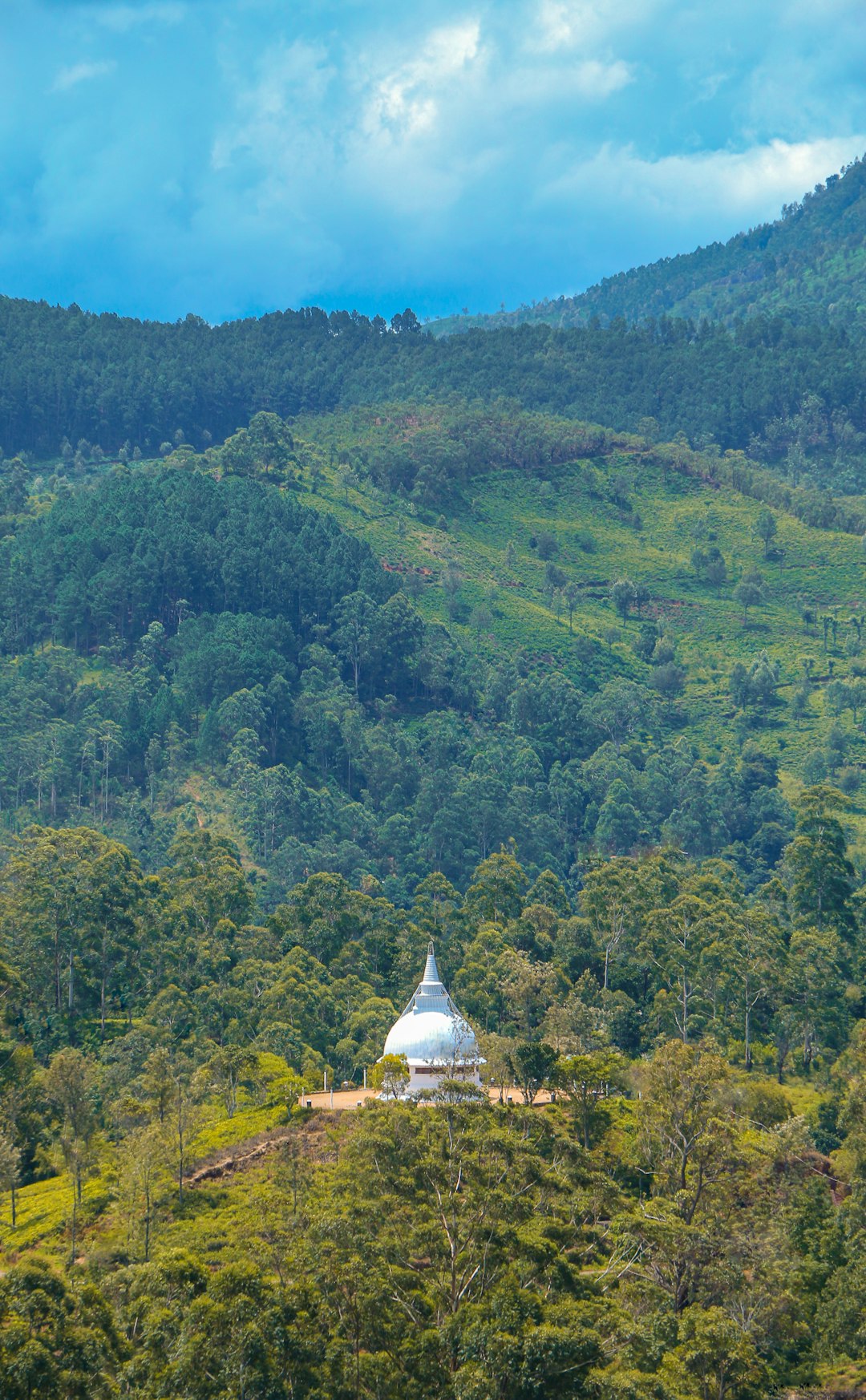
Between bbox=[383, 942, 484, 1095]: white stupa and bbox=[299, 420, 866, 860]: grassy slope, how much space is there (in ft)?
247

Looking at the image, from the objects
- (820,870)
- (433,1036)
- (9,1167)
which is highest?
(820,870)

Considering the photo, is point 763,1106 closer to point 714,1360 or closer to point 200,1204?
point 714,1360

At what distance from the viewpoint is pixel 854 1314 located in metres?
55.6

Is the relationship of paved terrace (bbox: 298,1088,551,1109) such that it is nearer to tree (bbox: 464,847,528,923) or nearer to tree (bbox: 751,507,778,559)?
tree (bbox: 464,847,528,923)

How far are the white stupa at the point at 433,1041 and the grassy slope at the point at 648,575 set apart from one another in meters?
75.2

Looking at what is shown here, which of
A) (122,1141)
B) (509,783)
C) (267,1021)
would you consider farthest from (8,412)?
(122,1141)

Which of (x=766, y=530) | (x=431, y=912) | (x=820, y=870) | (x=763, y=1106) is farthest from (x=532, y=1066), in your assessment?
(x=766, y=530)

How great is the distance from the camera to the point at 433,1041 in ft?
217

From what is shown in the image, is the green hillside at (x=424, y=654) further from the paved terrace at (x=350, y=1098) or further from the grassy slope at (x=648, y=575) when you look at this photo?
the paved terrace at (x=350, y=1098)

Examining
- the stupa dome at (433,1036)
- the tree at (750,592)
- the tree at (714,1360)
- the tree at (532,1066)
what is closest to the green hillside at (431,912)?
the tree at (714,1360)

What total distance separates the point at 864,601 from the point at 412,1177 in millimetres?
118476

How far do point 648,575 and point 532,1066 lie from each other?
11077cm

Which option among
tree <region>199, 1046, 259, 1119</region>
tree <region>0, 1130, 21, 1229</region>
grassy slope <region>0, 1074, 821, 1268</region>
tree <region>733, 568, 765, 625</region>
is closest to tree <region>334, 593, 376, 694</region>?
tree <region>733, 568, 765, 625</region>

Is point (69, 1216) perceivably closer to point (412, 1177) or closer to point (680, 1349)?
point (412, 1177)
